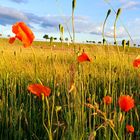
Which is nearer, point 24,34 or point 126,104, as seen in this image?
point 126,104

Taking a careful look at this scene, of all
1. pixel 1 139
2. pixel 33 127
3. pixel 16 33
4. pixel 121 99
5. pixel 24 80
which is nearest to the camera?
pixel 121 99

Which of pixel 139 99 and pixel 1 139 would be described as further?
pixel 139 99


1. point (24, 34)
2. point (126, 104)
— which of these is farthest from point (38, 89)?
point (126, 104)

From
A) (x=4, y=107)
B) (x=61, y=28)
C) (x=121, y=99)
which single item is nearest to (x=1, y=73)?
(x=4, y=107)

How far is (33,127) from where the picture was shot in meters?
3.33

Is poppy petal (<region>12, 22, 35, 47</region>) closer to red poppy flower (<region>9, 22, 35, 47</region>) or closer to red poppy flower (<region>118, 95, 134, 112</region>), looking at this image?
red poppy flower (<region>9, 22, 35, 47</region>)

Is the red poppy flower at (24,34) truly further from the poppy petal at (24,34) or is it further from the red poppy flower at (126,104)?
the red poppy flower at (126,104)

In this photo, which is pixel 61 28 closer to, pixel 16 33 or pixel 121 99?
pixel 16 33

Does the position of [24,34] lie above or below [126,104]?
above

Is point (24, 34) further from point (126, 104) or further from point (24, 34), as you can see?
point (126, 104)

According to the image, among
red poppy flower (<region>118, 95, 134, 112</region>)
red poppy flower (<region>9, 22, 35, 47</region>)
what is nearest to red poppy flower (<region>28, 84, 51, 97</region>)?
red poppy flower (<region>9, 22, 35, 47</region>)

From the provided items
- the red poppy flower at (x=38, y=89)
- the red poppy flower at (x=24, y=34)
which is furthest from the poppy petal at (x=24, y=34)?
the red poppy flower at (x=38, y=89)

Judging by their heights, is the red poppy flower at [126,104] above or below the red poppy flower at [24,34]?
below

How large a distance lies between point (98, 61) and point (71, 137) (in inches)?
242
